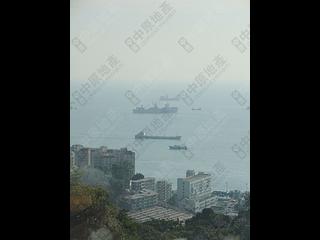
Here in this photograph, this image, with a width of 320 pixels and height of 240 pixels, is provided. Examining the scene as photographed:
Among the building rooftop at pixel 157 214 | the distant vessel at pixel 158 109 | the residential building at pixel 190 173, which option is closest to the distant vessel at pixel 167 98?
the distant vessel at pixel 158 109

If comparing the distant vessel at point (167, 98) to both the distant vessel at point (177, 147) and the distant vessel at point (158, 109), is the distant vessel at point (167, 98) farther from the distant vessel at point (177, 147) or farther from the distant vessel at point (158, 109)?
the distant vessel at point (177, 147)

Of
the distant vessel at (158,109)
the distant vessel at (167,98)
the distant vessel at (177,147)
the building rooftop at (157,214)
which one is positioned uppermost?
the distant vessel at (167,98)

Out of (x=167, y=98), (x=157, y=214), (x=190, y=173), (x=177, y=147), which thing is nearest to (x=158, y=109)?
(x=167, y=98)

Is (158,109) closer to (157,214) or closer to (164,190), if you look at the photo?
(164,190)

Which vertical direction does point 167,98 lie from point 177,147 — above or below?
above

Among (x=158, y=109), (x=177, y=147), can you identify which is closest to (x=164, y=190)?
(x=177, y=147)

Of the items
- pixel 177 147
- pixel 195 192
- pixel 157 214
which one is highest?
pixel 177 147
